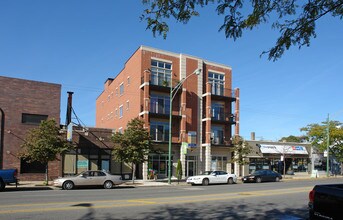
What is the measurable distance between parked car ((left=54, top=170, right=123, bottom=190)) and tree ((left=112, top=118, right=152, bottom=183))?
5020mm

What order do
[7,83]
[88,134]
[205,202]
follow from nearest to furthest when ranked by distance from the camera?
[205,202] < [7,83] < [88,134]

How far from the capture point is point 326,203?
22.7 feet

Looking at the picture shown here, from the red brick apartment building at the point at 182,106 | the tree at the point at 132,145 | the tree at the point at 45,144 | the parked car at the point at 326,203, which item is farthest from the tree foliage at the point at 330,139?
the parked car at the point at 326,203

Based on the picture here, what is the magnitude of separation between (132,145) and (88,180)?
683cm

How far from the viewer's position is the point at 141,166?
124 ft

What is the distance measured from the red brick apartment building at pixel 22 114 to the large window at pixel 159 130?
1071 centimetres

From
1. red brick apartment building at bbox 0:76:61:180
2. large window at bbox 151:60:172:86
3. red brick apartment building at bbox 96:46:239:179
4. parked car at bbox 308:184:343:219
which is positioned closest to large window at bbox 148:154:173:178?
red brick apartment building at bbox 96:46:239:179

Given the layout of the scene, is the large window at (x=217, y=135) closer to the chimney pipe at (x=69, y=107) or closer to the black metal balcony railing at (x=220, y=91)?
the black metal balcony railing at (x=220, y=91)

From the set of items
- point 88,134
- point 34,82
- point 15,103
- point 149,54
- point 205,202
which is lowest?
point 205,202

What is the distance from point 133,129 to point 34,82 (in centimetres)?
982

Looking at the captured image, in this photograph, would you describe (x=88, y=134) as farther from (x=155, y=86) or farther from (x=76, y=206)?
(x=76, y=206)

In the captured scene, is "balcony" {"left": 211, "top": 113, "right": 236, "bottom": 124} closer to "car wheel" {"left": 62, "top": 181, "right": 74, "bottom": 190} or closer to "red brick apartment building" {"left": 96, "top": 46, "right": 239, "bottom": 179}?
"red brick apartment building" {"left": 96, "top": 46, "right": 239, "bottom": 179}

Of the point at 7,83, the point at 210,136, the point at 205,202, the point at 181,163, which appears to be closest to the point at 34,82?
the point at 7,83

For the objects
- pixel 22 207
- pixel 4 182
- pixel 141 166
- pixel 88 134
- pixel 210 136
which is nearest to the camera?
pixel 22 207
